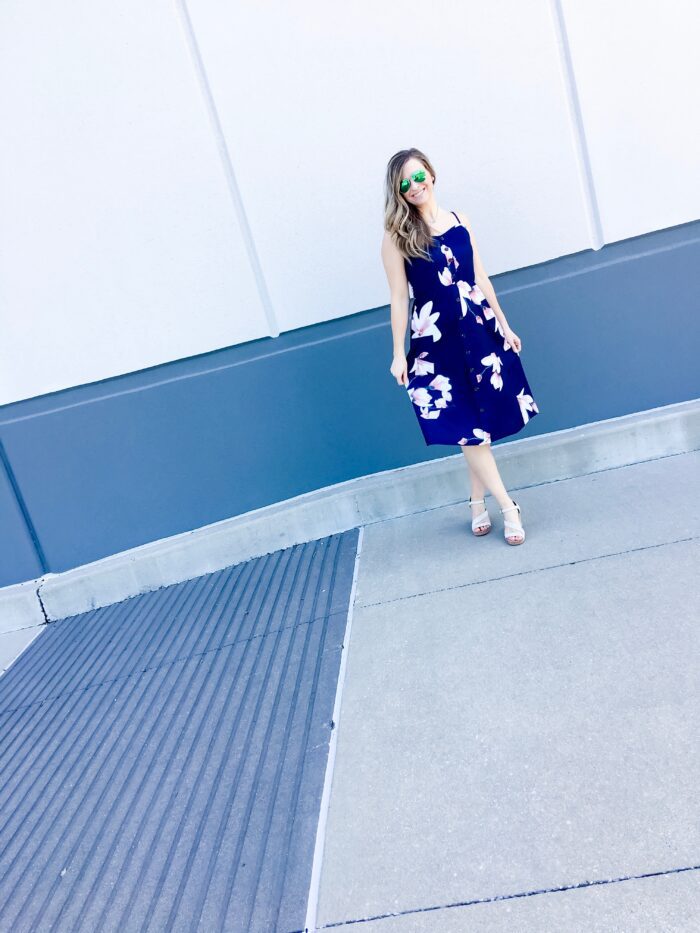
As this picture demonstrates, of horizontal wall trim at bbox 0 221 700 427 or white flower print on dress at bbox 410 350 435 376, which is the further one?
horizontal wall trim at bbox 0 221 700 427

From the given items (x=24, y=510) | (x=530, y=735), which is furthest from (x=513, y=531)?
(x=24, y=510)

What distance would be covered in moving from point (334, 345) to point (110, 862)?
2.66 m

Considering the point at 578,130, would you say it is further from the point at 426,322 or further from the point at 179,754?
the point at 179,754

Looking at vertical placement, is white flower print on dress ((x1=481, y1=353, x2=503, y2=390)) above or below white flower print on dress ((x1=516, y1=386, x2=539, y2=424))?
above

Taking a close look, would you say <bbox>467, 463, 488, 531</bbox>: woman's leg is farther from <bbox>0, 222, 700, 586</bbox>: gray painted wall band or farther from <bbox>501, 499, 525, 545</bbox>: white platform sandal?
<bbox>0, 222, 700, 586</bbox>: gray painted wall band

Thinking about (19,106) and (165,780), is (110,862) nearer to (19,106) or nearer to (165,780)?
(165,780)

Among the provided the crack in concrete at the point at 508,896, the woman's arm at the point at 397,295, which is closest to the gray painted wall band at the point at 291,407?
the woman's arm at the point at 397,295

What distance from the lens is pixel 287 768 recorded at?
98.3 inches

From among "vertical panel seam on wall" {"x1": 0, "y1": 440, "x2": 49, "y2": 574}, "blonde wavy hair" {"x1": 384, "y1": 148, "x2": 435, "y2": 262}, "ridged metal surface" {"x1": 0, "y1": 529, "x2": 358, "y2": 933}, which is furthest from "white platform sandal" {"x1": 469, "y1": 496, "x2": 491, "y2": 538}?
"vertical panel seam on wall" {"x1": 0, "y1": 440, "x2": 49, "y2": 574}

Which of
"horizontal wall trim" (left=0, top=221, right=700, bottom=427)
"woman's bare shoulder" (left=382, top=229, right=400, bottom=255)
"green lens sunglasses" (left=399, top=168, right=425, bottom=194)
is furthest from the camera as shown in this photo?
"horizontal wall trim" (left=0, top=221, right=700, bottom=427)

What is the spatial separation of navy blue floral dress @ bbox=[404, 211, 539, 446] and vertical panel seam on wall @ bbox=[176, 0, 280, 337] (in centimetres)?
104

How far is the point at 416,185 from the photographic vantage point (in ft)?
10.2

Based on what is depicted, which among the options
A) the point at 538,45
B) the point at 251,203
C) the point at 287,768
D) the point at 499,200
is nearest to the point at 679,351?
the point at 499,200

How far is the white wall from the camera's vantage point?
3.78 metres
